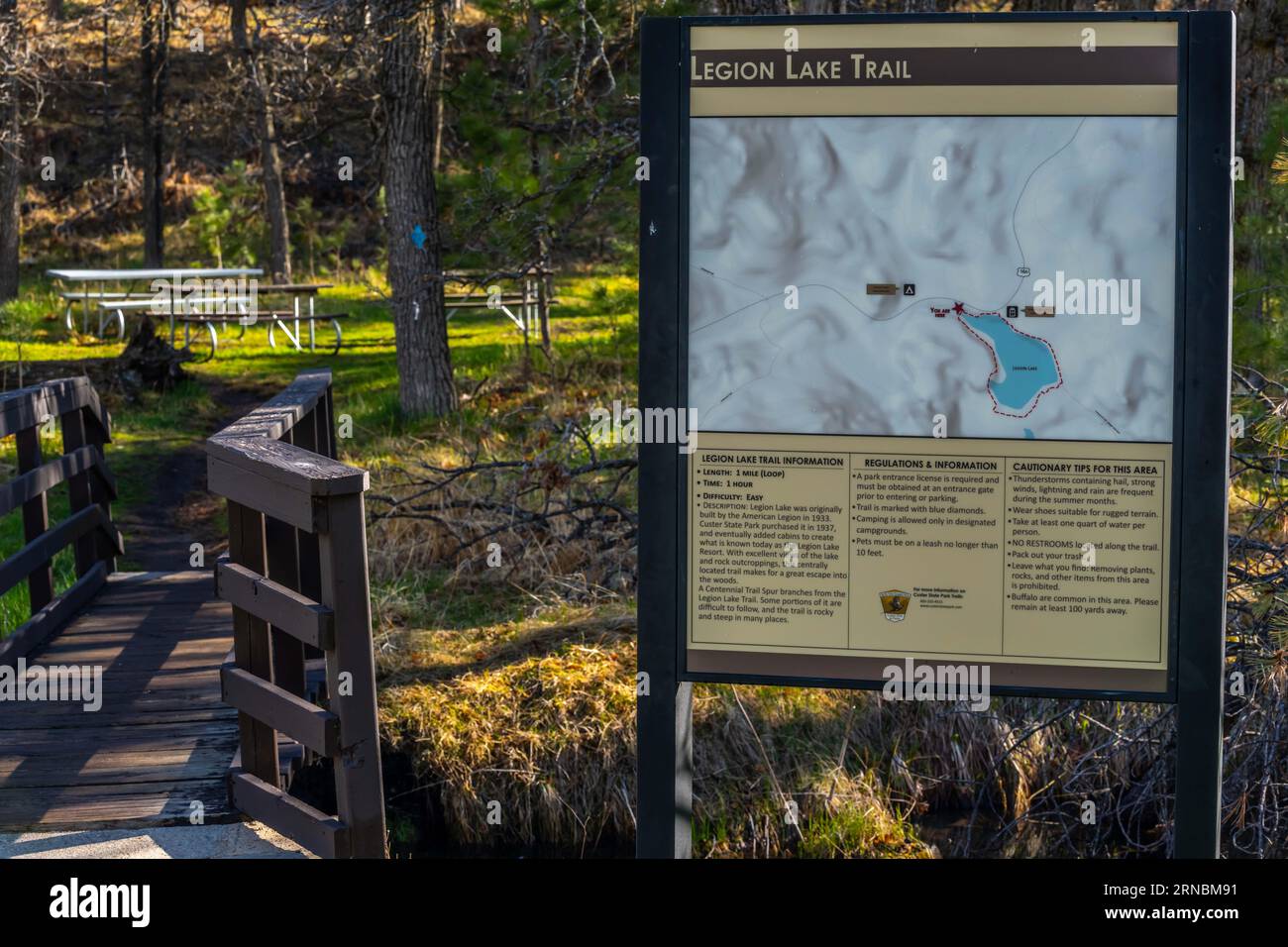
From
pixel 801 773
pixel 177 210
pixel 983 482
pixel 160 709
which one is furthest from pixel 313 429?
pixel 177 210

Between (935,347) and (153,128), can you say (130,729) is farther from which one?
(153,128)

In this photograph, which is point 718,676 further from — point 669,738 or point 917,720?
point 917,720

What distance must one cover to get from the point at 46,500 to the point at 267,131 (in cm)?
1583

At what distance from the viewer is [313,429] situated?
689 cm

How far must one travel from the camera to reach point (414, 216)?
13.1m

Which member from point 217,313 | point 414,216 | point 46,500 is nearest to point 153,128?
point 217,313

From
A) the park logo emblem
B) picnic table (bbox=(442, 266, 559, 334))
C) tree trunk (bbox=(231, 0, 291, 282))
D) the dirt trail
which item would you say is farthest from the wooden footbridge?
tree trunk (bbox=(231, 0, 291, 282))

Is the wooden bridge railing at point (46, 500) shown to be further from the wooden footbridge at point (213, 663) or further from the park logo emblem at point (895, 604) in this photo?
the park logo emblem at point (895, 604)

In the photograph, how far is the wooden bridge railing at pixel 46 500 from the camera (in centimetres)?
589

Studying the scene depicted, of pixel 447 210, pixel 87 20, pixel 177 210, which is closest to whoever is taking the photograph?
pixel 447 210

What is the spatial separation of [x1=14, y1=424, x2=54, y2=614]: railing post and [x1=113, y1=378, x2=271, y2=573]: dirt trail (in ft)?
8.67

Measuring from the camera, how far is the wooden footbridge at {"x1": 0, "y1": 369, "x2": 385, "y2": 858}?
4.02 metres

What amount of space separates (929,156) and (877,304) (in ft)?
1.15

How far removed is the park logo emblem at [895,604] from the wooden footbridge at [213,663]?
57.0 inches
